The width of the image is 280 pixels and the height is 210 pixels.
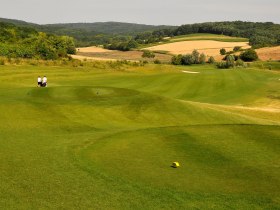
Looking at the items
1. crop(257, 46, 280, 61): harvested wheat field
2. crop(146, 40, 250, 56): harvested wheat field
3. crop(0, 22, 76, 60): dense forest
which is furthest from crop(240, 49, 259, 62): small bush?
crop(0, 22, 76, 60): dense forest

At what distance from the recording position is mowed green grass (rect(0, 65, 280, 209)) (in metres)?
11.2

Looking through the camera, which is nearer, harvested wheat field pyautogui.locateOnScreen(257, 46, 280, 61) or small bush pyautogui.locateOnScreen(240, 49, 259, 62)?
harvested wheat field pyautogui.locateOnScreen(257, 46, 280, 61)

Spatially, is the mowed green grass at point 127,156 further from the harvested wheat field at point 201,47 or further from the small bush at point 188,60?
the harvested wheat field at point 201,47

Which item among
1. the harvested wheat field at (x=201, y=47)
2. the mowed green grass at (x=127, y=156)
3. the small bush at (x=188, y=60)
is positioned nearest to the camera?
the mowed green grass at (x=127, y=156)

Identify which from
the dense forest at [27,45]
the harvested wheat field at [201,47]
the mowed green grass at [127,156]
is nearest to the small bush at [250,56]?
the harvested wheat field at [201,47]

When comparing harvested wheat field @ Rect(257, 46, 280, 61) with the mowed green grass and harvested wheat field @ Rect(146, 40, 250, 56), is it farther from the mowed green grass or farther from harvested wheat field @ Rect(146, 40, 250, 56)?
the mowed green grass

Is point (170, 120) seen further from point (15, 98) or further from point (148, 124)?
point (15, 98)

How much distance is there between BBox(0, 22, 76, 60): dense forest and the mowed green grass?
208ft

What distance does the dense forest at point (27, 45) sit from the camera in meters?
90.4

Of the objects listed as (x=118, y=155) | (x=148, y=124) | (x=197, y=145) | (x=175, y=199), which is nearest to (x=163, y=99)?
(x=148, y=124)

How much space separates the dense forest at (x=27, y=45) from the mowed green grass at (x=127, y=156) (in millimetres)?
63342

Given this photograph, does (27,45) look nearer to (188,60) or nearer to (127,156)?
(188,60)

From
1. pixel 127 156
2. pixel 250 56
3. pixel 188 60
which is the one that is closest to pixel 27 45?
pixel 188 60

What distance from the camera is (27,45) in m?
99.7
